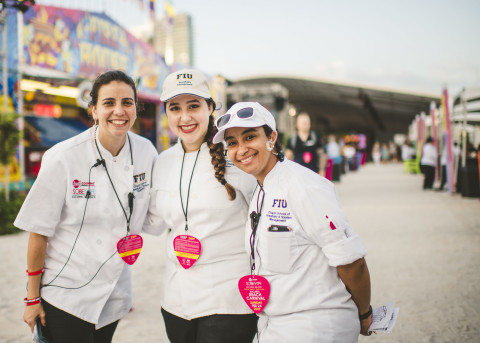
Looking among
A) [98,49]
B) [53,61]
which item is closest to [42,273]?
[53,61]

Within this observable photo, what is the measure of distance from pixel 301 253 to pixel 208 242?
0.48 m

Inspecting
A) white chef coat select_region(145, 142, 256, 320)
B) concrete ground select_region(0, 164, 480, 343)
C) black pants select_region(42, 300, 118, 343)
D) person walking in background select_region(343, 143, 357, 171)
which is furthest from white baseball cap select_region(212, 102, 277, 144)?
person walking in background select_region(343, 143, 357, 171)

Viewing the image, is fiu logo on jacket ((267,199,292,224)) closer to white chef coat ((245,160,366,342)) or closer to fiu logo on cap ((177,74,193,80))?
white chef coat ((245,160,366,342))

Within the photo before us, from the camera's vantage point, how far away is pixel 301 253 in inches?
56.4

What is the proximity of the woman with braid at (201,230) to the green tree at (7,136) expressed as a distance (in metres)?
5.92

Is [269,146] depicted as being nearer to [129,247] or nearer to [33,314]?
[129,247]

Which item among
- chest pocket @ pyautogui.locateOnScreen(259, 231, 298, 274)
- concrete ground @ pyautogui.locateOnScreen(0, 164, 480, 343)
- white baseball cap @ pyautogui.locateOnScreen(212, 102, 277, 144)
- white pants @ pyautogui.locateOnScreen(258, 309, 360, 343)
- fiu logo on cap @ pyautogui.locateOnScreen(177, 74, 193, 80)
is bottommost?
concrete ground @ pyautogui.locateOnScreen(0, 164, 480, 343)

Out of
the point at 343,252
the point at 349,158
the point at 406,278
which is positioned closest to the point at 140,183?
the point at 343,252

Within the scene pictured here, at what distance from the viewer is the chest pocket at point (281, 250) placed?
1423 mm

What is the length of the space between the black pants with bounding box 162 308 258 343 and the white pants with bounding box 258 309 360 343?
246 millimetres

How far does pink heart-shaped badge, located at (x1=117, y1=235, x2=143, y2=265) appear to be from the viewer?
182 cm

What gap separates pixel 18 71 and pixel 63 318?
7.89 metres

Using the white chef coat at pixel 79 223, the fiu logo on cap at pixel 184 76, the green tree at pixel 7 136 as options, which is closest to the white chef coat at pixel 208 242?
the white chef coat at pixel 79 223

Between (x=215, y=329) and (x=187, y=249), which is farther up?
(x=187, y=249)
